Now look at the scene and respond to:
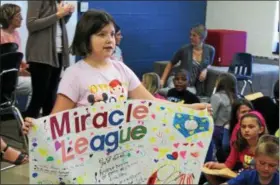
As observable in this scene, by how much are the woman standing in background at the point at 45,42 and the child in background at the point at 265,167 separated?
220 centimetres

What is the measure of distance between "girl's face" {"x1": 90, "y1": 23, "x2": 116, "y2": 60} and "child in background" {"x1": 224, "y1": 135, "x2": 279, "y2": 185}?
3.25 ft

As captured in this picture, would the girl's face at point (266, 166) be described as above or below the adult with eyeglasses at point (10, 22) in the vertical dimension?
below

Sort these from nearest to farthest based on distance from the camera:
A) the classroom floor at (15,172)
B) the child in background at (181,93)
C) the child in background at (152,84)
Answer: the classroom floor at (15,172) → the child in background at (152,84) → the child in background at (181,93)

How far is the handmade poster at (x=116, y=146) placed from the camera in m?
1.54

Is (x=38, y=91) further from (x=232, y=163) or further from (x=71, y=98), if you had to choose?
(x=71, y=98)

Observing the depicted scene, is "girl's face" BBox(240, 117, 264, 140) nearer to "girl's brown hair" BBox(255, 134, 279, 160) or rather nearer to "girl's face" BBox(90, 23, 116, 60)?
"girl's brown hair" BBox(255, 134, 279, 160)

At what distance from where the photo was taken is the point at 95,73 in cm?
204

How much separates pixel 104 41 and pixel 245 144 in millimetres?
1432

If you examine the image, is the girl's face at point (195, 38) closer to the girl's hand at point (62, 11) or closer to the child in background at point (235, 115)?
the girl's hand at point (62, 11)

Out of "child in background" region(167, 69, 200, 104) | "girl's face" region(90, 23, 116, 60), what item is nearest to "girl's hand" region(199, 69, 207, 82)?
"child in background" region(167, 69, 200, 104)

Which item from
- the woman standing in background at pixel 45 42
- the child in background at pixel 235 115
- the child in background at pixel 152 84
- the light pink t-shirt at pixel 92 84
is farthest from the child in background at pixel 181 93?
the light pink t-shirt at pixel 92 84

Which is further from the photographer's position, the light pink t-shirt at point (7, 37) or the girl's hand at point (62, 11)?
the light pink t-shirt at point (7, 37)

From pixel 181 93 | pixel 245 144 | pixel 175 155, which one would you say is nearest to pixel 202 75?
pixel 181 93

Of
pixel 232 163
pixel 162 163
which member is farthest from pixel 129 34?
pixel 162 163
